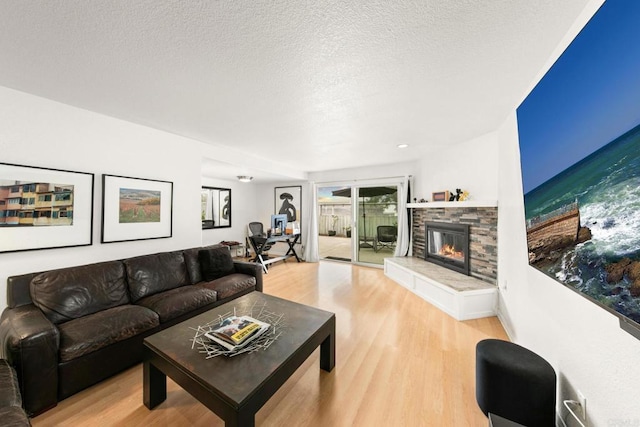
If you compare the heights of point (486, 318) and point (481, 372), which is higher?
point (481, 372)

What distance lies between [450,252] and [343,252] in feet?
10.7

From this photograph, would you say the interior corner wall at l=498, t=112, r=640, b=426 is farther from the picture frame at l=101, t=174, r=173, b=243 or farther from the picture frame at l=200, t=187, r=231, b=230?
the picture frame at l=200, t=187, r=231, b=230

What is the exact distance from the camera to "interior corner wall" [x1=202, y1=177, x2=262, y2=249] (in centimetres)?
599

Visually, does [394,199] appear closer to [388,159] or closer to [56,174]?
[388,159]

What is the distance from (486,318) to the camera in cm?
289

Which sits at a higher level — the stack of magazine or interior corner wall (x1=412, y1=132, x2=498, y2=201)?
interior corner wall (x1=412, y1=132, x2=498, y2=201)

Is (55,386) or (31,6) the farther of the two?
(55,386)

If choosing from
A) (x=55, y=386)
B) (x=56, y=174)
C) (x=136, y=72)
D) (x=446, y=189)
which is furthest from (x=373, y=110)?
(x=55, y=386)

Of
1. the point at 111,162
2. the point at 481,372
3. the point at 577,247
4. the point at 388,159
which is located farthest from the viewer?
the point at 388,159

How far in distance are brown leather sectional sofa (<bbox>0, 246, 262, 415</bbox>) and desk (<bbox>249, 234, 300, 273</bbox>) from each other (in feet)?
7.18

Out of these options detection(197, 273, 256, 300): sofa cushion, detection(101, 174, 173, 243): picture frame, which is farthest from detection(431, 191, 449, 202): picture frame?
detection(101, 174, 173, 243): picture frame

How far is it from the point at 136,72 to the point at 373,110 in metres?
2.09

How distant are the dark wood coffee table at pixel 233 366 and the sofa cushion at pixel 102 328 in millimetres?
528

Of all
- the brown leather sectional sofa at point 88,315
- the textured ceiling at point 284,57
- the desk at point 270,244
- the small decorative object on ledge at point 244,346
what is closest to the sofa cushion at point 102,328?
the brown leather sectional sofa at point 88,315
